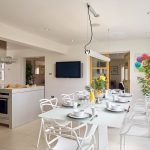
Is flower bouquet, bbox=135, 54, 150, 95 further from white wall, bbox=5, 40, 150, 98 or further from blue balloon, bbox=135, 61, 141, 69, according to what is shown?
white wall, bbox=5, 40, 150, 98

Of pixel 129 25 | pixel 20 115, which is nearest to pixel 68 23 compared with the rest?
pixel 129 25

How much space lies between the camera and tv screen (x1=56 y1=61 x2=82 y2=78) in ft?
21.5

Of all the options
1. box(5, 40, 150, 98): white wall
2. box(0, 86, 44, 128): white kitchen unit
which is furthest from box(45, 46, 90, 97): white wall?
box(0, 86, 44, 128): white kitchen unit

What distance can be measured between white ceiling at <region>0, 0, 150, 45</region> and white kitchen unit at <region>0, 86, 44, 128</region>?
166 cm

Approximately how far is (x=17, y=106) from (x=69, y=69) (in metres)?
2.90

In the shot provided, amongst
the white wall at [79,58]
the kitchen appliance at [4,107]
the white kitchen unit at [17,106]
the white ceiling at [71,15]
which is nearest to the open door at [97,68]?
the white wall at [79,58]

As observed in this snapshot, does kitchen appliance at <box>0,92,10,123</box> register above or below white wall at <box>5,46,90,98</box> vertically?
below

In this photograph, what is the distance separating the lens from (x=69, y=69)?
264 inches

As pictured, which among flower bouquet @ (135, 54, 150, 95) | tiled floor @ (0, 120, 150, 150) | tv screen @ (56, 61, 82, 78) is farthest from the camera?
tv screen @ (56, 61, 82, 78)

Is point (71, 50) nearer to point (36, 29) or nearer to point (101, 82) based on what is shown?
point (36, 29)

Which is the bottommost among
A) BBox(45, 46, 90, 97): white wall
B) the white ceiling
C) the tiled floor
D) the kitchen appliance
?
the tiled floor

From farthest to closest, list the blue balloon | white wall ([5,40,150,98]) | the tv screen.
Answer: the tv screen → white wall ([5,40,150,98]) → the blue balloon

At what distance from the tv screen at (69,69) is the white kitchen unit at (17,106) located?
2140 millimetres

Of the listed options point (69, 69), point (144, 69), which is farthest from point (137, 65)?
A: point (69, 69)
